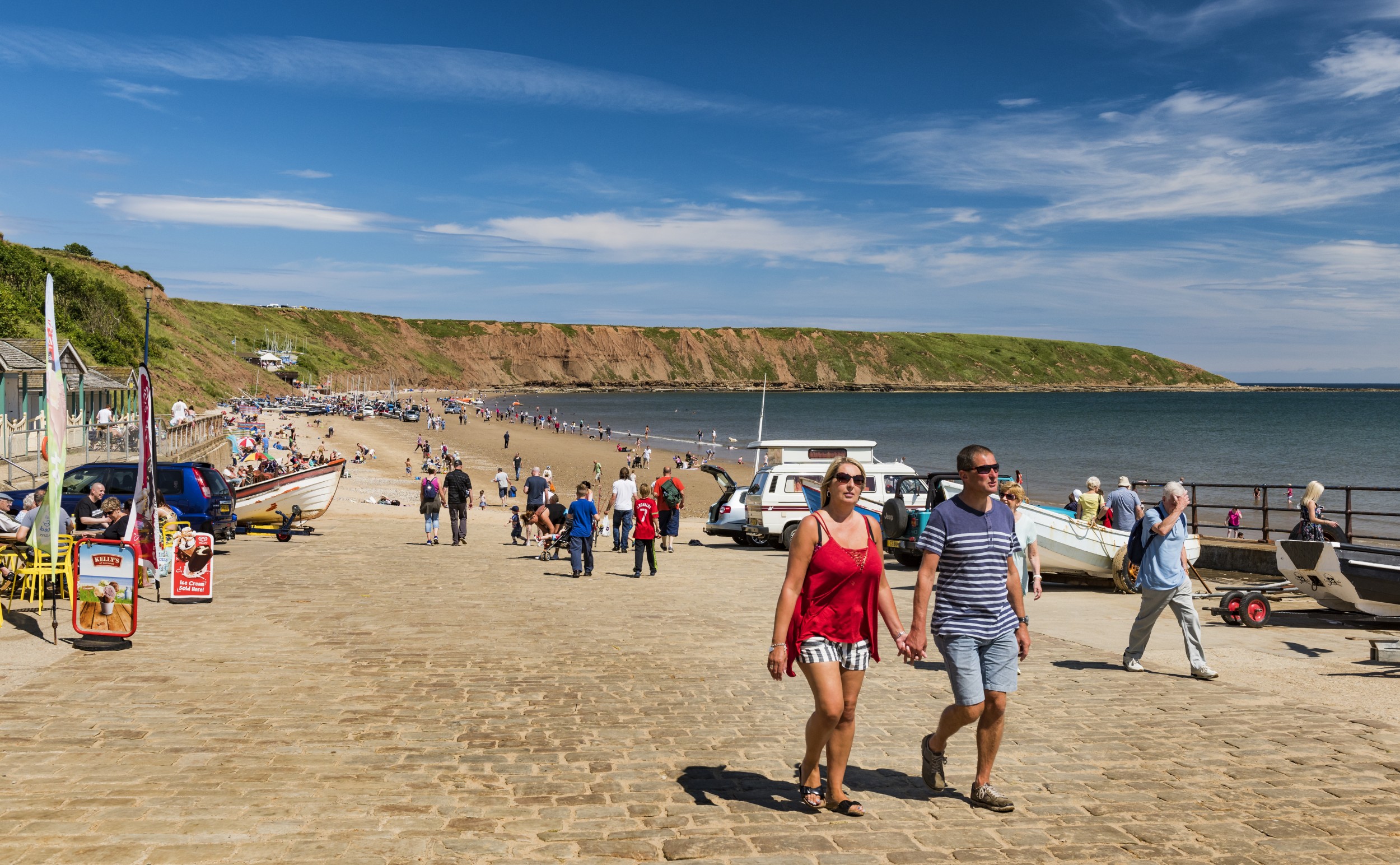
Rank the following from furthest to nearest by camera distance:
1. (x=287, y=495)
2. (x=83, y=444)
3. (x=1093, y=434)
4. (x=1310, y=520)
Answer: (x=1093, y=434) < (x=83, y=444) < (x=287, y=495) < (x=1310, y=520)

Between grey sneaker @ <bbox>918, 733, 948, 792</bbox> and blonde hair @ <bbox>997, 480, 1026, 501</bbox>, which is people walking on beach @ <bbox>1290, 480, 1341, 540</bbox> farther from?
grey sneaker @ <bbox>918, 733, 948, 792</bbox>

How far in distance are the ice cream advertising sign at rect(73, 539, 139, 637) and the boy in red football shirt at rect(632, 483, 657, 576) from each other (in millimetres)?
7104

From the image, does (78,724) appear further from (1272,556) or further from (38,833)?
(1272,556)

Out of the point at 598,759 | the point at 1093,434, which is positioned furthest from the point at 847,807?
the point at 1093,434

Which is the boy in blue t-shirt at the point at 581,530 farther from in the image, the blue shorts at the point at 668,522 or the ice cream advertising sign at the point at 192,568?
the ice cream advertising sign at the point at 192,568

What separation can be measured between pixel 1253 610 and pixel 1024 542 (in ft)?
15.7

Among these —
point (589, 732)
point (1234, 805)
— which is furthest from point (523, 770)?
point (1234, 805)

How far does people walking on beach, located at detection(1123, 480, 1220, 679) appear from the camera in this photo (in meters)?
8.59

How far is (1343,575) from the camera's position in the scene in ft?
35.9

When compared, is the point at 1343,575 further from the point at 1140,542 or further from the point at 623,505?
the point at 623,505

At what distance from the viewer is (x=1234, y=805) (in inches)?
219

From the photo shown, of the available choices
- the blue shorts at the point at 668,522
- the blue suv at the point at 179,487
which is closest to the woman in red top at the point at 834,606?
the blue suv at the point at 179,487

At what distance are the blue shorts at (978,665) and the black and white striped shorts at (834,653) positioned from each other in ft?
1.72

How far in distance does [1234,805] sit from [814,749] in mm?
2451
